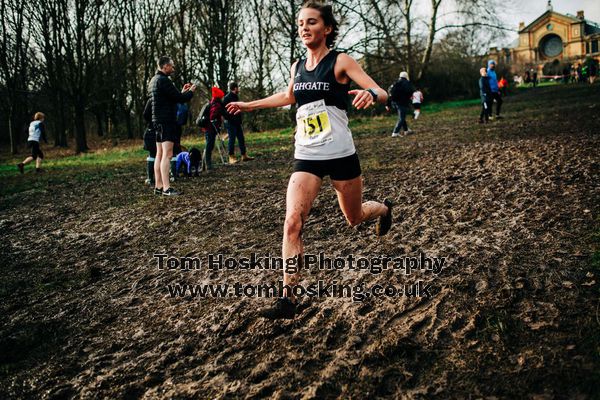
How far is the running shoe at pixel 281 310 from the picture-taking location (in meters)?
2.93

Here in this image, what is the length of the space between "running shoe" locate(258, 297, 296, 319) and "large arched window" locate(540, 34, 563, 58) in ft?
333

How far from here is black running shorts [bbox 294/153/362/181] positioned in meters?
3.13

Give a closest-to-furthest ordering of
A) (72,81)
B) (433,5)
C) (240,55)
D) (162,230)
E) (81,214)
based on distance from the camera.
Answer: (162,230), (81,214), (72,81), (240,55), (433,5)

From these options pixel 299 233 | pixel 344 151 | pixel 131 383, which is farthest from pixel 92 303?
pixel 344 151

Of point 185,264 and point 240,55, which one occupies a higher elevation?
point 240,55

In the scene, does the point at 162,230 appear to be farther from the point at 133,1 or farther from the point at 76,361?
the point at 133,1

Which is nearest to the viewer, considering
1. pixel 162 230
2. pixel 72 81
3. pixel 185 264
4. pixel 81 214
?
pixel 185 264

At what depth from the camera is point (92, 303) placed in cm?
379

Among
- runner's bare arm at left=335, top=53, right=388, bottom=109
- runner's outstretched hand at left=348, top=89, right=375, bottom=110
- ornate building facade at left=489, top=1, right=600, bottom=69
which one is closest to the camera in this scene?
runner's outstretched hand at left=348, top=89, right=375, bottom=110

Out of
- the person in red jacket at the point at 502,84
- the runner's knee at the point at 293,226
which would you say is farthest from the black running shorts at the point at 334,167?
the person in red jacket at the point at 502,84

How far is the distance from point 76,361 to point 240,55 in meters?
26.7

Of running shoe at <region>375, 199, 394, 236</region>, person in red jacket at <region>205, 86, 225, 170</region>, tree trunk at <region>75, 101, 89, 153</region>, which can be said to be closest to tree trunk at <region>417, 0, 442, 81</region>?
tree trunk at <region>75, 101, 89, 153</region>

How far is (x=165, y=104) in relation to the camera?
7781 mm

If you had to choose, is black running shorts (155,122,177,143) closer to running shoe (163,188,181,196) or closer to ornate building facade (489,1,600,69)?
running shoe (163,188,181,196)
